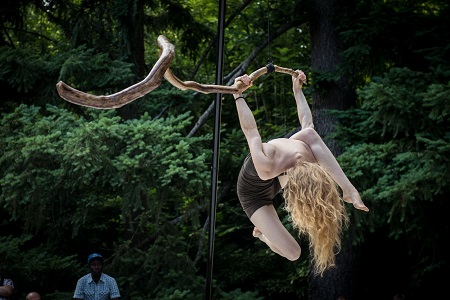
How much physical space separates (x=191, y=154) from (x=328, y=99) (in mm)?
1752

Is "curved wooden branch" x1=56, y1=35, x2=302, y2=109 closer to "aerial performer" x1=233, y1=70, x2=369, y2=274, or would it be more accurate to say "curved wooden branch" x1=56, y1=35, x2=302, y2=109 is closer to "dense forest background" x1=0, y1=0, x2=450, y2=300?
"aerial performer" x1=233, y1=70, x2=369, y2=274

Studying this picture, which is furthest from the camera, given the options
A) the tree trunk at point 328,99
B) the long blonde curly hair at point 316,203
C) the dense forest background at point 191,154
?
the tree trunk at point 328,99

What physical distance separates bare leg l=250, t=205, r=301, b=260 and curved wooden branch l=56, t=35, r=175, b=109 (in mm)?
958

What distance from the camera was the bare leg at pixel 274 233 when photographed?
3643 mm

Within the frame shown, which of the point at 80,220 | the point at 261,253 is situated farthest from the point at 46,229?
the point at 261,253

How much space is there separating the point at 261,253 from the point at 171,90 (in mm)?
2112

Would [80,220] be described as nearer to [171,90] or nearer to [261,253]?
[171,90]

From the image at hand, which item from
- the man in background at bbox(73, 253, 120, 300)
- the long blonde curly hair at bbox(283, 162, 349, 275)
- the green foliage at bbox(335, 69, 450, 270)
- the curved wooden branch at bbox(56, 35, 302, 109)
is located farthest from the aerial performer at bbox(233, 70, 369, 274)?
the man in background at bbox(73, 253, 120, 300)

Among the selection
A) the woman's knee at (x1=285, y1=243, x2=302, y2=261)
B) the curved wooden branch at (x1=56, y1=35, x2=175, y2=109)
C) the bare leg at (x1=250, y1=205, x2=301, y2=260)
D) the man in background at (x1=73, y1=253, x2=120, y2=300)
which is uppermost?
the curved wooden branch at (x1=56, y1=35, x2=175, y2=109)

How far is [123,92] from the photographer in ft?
9.46

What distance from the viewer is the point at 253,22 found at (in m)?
8.61

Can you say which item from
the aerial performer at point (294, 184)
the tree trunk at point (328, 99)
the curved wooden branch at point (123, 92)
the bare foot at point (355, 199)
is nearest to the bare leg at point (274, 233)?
the aerial performer at point (294, 184)

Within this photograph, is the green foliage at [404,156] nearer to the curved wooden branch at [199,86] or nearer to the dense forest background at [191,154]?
the dense forest background at [191,154]

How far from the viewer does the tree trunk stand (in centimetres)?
764
